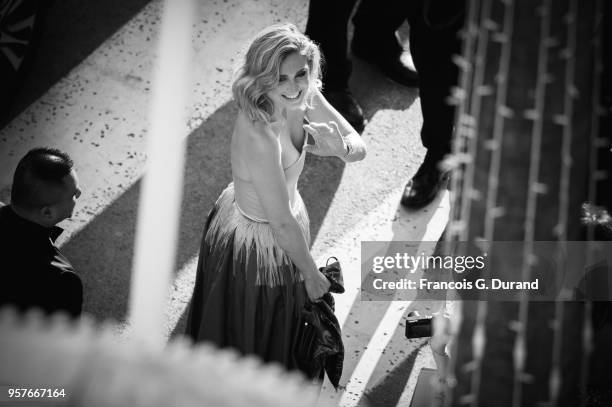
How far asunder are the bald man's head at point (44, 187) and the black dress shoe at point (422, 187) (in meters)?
1.98

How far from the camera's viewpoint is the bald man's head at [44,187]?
2.56 meters

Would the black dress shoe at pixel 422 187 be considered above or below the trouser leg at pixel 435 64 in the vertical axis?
below

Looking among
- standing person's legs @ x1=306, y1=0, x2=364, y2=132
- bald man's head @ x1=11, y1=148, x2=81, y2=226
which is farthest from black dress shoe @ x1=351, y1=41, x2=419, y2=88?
bald man's head @ x1=11, y1=148, x2=81, y2=226

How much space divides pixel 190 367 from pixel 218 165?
3618 millimetres

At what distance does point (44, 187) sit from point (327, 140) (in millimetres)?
1089

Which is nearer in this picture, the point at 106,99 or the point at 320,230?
the point at 320,230

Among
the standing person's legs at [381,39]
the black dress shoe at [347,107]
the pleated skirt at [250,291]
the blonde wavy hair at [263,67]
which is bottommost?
the pleated skirt at [250,291]

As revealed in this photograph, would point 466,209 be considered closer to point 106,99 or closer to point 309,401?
point 309,401

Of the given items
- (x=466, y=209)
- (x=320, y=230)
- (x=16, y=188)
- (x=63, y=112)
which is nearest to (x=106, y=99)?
(x=63, y=112)

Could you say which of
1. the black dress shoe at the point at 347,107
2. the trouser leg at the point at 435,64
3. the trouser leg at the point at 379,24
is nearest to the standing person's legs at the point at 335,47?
the black dress shoe at the point at 347,107

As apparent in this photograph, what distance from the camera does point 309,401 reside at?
1.84 ft

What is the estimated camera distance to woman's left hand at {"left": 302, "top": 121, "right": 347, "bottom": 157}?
275 centimetres

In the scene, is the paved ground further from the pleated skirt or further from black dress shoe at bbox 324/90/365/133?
the pleated skirt

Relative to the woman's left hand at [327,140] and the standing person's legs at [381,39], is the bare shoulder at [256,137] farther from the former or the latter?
the standing person's legs at [381,39]
